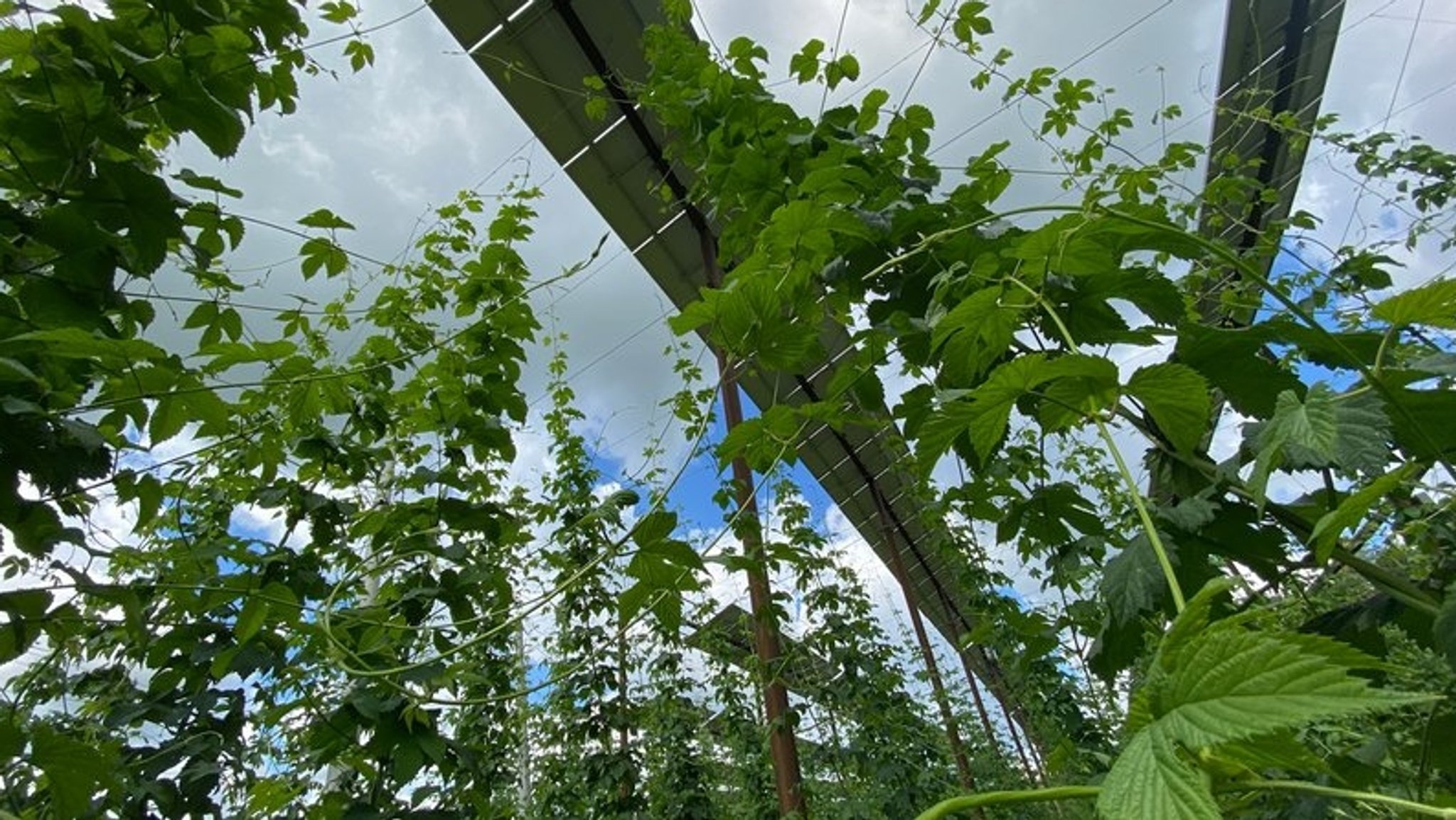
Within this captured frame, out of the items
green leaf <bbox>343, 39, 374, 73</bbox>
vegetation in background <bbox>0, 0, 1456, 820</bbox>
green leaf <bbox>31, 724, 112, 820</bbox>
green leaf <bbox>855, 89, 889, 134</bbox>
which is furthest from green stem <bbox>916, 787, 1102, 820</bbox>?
green leaf <bbox>343, 39, 374, 73</bbox>

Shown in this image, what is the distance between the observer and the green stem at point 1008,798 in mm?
277

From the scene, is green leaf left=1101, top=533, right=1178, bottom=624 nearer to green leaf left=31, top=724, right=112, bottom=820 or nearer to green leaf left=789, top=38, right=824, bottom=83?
green leaf left=31, top=724, right=112, bottom=820

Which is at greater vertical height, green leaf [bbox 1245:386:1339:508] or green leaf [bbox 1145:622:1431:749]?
green leaf [bbox 1245:386:1339:508]

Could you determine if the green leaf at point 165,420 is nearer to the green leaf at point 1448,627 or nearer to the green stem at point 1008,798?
the green stem at point 1008,798

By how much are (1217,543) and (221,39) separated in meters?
1.24

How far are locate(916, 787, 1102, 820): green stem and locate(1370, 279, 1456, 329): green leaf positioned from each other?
0.40m

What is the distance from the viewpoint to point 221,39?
0.90 metres

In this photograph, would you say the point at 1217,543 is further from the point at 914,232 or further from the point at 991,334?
the point at 914,232

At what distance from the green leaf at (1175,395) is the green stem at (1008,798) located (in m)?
0.34

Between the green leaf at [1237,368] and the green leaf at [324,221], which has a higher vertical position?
the green leaf at [324,221]

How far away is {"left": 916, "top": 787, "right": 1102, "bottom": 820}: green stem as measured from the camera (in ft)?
0.91

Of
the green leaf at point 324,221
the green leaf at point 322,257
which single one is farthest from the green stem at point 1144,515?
the green leaf at point 322,257

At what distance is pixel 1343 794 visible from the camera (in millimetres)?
249

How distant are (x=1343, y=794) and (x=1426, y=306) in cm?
39
